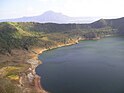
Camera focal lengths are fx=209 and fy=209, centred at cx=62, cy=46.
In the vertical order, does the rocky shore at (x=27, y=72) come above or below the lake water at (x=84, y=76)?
below

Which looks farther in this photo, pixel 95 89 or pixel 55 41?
pixel 55 41

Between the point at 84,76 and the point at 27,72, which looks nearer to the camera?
the point at 84,76

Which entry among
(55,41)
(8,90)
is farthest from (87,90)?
(55,41)

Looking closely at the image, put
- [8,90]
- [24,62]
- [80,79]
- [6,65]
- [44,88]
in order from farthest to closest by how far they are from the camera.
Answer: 1. [24,62]
2. [6,65]
3. [80,79]
4. [44,88]
5. [8,90]

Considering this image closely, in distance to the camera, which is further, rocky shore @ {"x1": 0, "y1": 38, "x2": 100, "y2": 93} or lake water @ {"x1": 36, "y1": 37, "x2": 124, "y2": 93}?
rocky shore @ {"x1": 0, "y1": 38, "x2": 100, "y2": 93}

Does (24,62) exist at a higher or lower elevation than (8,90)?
lower

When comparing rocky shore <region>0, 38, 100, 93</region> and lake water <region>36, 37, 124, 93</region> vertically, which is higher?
lake water <region>36, 37, 124, 93</region>

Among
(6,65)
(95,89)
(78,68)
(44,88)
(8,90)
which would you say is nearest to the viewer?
(8,90)

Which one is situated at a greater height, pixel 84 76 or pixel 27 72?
pixel 84 76

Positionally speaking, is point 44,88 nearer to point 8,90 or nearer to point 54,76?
point 54,76

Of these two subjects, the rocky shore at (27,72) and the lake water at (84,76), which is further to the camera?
the rocky shore at (27,72)
